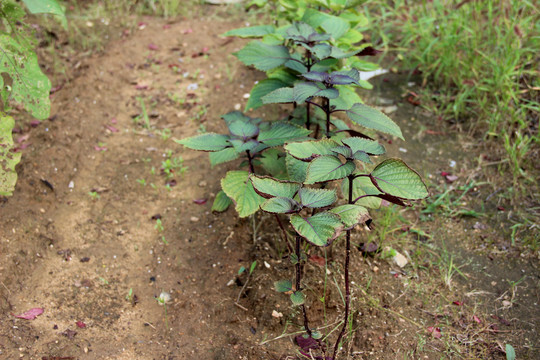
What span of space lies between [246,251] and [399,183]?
38.8 inches

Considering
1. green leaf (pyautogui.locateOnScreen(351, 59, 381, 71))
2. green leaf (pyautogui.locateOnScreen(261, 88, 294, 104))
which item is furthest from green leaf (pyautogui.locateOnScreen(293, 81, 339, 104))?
green leaf (pyautogui.locateOnScreen(351, 59, 381, 71))

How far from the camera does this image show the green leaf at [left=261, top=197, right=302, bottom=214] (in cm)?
140

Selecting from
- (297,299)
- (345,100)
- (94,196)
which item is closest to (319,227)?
(297,299)

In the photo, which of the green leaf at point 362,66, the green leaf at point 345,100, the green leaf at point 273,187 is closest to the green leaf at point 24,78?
the green leaf at point 273,187

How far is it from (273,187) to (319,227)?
0.22m

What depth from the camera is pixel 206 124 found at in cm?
284

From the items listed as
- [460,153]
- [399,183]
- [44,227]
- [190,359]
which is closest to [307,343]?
[190,359]

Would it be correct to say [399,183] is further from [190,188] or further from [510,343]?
[190,188]

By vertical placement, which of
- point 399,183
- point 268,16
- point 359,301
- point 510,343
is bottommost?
point 510,343

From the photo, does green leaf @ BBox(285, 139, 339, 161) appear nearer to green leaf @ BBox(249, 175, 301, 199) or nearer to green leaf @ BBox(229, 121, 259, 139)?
green leaf @ BBox(249, 175, 301, 199)

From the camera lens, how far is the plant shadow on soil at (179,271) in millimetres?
1859

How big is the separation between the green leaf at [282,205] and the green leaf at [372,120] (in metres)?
0.42

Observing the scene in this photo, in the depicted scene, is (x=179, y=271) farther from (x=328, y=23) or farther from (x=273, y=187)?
(x=328, y=23)

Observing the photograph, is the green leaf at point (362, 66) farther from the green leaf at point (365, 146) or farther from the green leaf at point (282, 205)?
the green leaf at point (282, 205)
